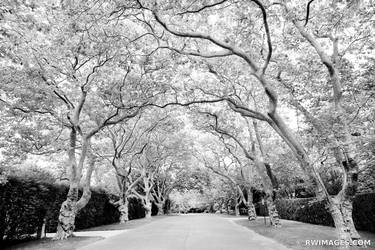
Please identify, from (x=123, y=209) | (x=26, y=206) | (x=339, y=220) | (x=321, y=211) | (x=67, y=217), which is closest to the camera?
(x=339, y=220)

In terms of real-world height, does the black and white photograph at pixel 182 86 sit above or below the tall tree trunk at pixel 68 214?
above

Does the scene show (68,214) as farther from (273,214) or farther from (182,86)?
(273,214)

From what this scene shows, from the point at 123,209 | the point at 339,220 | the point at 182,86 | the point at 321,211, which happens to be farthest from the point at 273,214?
the point at 123,209

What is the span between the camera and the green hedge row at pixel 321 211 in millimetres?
12789

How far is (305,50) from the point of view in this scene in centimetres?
1235

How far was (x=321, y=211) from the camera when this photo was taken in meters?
17.6

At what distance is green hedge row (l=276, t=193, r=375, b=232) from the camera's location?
12789 millimetres

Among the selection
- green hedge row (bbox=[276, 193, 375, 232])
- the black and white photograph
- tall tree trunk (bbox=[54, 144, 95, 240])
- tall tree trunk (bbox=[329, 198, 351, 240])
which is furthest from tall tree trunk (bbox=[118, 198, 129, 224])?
tall tree trunk (bbox=[329, 198, 351, 240])

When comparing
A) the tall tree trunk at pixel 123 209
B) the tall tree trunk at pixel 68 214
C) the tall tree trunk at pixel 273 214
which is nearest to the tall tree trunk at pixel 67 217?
the tall tree trunk at pixel 68 214

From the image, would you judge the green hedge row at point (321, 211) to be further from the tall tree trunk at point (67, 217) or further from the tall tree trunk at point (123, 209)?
the tall tree trunk at point (123, 209)

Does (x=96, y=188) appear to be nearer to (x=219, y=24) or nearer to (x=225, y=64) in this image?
(x=225, y=64)

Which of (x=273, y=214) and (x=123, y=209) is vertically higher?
(x=123, y=209)

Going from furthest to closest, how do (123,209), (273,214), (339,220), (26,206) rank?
(123,209) → (273,214) → (26,206) → (339,220)

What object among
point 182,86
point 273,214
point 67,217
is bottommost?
point 273,214
